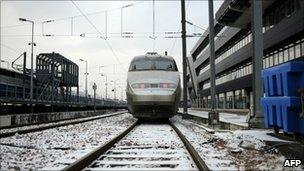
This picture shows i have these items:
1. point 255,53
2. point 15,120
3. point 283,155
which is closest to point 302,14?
point 255,53

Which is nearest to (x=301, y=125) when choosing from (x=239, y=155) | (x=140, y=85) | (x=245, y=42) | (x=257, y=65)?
(x=239, y=155)

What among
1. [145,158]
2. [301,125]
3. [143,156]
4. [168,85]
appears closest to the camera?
[145,158]

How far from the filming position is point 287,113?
10133 mm

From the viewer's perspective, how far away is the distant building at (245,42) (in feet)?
107

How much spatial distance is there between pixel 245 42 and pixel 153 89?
3177cm

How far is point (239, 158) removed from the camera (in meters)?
8.25

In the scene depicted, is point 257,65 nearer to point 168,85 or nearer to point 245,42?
point 168,85

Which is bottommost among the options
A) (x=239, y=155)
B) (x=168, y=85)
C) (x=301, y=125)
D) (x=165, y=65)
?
(x=239, y=155)

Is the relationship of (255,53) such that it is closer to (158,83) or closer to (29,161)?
(158,83)

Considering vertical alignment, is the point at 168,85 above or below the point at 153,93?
above

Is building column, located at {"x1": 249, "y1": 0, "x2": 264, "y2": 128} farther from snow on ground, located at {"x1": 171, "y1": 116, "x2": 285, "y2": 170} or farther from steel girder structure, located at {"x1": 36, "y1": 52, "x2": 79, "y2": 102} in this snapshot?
steel girder structure, located at {"x1": 36, "y1": 52, "x2": 79, "y2": 102}

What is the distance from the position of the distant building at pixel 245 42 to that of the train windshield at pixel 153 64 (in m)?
7.35

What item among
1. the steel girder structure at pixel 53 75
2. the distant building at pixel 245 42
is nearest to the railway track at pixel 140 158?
the distant building at pixel 245 42

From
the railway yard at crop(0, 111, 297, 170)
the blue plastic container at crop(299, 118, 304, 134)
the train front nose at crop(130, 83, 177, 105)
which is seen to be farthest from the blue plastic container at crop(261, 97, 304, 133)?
the train front nose at crop(130, 83, 177, 105)
